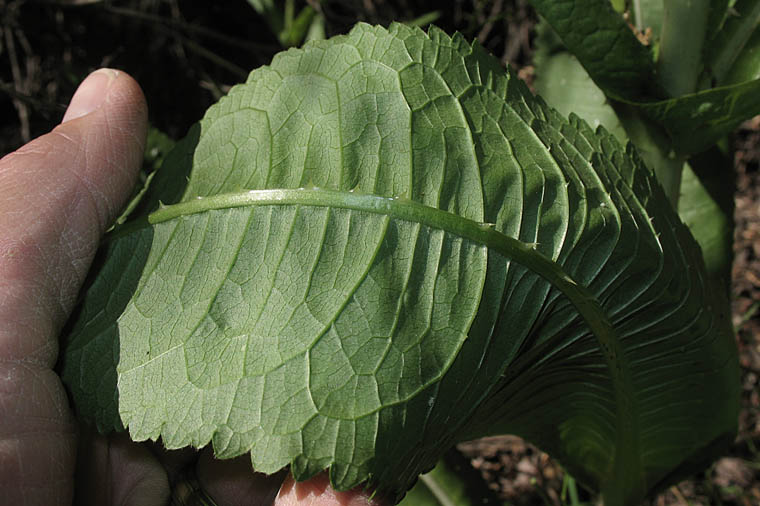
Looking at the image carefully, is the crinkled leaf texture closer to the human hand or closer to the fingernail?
the human hand

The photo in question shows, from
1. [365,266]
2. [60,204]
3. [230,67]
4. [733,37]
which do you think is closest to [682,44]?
[733,37]

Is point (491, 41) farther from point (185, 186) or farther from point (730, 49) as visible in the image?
point (185, 186)

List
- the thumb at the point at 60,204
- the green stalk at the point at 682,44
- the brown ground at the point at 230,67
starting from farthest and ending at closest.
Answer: the brown ground at the point at 230,67
the green stalk at the point at 682,44
the thumb at the point at 60,204

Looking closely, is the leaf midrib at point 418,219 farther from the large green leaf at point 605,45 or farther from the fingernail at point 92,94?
the large green leaf at point 605,45

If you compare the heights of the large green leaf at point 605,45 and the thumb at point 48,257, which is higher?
the large green leaf at point 605,45

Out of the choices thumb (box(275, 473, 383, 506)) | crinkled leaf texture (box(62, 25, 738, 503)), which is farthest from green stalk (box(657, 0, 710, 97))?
thumb (box(275, 473, 383, 506))

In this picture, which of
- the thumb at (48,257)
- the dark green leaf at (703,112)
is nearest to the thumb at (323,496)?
the thumb at (48,257)

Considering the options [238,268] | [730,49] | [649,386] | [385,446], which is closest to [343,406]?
[385,446]
